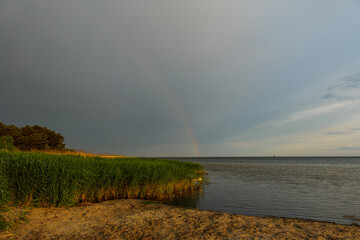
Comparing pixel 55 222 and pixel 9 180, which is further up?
pixel 9 180

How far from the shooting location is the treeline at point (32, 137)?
37.0 m

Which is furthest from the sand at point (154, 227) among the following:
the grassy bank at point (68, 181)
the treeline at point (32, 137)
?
the treeline at point (32, 137)

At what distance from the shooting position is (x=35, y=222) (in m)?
6.52

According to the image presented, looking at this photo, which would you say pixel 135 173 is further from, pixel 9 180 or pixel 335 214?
pixel 335 214

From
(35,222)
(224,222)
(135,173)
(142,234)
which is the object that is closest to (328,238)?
(224,222)

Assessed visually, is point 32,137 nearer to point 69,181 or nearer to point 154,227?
point 69,181

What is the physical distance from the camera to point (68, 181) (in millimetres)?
9031

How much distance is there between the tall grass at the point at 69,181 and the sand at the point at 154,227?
86 centimetres

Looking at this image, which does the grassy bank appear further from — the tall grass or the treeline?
the treeline

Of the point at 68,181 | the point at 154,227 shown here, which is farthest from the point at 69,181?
the point at 154,227

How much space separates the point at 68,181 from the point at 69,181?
115mm

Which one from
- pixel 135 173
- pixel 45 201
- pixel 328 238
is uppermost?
pixel 135 173

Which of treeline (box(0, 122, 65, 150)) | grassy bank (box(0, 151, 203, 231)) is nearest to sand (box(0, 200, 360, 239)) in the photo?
grassy bank (box(0, 151, 203, 231))

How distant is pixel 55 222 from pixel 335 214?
13572mm
